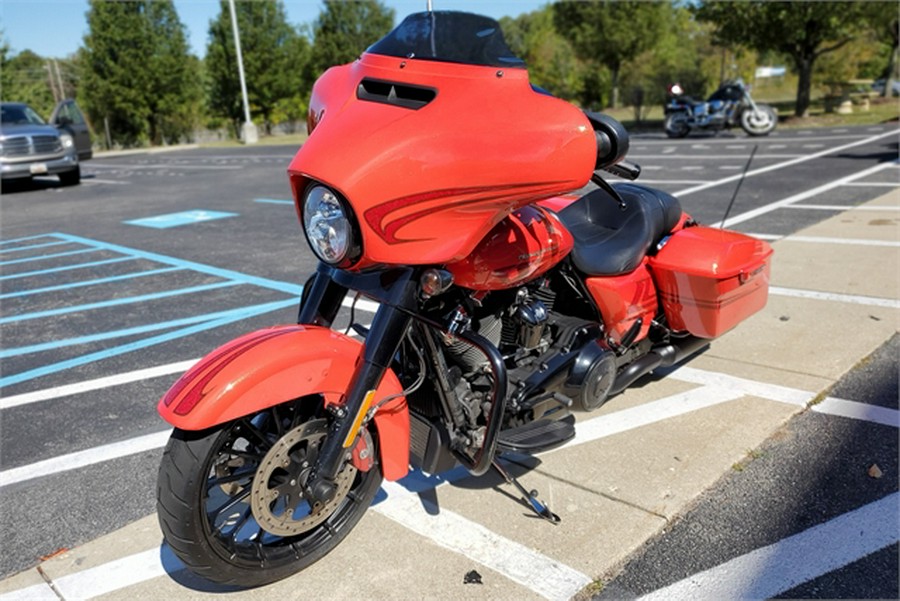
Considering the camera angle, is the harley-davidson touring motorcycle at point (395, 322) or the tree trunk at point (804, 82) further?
the tree trunk at point (804, 82)

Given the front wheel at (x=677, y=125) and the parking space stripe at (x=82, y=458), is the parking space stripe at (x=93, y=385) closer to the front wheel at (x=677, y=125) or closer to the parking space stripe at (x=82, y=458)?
the parking space stripe at (x=82, y=458)

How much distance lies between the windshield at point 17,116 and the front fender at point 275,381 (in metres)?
17.3

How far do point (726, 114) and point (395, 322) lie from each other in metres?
19.8

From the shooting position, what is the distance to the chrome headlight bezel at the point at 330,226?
219 cm

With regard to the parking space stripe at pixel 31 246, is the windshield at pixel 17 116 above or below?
above

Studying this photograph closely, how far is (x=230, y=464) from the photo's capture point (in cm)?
246

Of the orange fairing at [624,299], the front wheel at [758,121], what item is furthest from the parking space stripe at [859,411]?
the front wheel at [758,121]

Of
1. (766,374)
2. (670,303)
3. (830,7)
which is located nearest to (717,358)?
(766,374)

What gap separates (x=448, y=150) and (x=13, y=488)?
265 cm

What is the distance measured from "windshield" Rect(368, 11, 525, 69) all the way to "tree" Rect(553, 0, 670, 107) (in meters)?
31.7

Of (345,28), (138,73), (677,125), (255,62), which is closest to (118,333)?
(677,125)

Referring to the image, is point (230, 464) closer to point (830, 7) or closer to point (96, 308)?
point (96, 308)

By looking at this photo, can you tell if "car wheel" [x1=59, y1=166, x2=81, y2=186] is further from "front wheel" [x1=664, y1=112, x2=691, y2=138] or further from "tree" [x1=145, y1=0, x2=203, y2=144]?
"tree" [x1=145, y1=0, x2=203, y2=144]

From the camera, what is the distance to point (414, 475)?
3.28 metres
